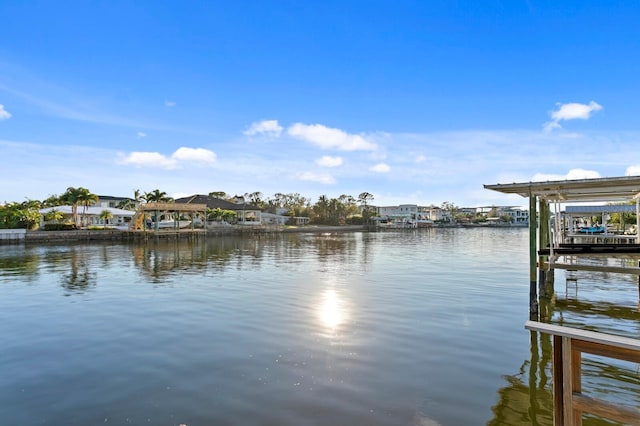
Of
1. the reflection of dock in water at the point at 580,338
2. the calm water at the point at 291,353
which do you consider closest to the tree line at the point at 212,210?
the calm water at the point at 291,353

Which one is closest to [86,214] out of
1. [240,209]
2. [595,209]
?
[240,209]

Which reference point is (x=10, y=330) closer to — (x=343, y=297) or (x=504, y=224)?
(x=343, y=297)

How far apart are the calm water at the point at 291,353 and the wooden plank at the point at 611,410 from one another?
234cm

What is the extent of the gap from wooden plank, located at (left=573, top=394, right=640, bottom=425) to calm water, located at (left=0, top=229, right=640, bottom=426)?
91.9 inches

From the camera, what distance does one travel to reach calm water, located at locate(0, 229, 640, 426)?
6.00m

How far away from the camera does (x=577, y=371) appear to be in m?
3.76

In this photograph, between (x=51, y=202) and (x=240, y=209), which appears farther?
(x=240, y=209)

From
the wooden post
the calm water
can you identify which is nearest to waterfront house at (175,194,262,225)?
the calm water

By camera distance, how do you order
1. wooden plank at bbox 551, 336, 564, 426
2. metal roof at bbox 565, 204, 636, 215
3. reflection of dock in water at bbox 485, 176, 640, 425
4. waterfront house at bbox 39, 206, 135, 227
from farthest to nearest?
waterfront house at bbox 39, 206, 135, 227
metal roof at bbox 565, 204, 636, 215
wooden plank at bbox 551, 336, 564, 426
reflection of dock in water at bbox 485, 176, 640, 425

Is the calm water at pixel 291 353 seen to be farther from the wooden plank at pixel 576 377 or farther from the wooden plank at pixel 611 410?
the wooden plank at pixel 611 410

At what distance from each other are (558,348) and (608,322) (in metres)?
9.40

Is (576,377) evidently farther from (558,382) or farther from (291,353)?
(291,353)

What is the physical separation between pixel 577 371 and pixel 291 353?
5.76m

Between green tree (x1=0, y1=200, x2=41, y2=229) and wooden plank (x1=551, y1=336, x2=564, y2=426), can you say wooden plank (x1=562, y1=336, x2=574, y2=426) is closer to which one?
wooden plank (x1=551, y1=336, x2=564, y2=426)
